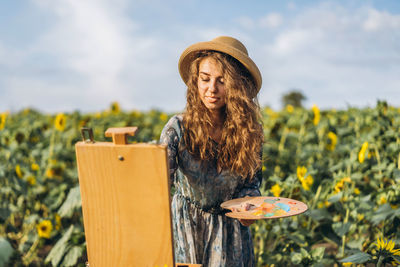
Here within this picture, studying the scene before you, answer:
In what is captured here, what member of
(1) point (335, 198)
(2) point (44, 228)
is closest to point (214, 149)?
(1) point (335, 198)

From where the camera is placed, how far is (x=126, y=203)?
108 cm

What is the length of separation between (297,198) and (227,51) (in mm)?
1151

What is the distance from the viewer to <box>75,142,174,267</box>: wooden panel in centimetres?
103

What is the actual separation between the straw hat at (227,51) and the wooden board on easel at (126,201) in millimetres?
611

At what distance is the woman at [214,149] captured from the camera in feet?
5.03

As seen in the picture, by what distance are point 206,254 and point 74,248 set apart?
95 cm

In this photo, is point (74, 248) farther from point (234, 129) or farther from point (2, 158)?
point (2, 158)

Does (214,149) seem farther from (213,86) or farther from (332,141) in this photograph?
(332,141)

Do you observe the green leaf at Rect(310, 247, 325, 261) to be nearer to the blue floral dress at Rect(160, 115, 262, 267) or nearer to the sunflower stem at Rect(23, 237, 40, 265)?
the blue floral dress at Rect(160, 115, 262, 267)

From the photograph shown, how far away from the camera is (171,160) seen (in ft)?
4.83

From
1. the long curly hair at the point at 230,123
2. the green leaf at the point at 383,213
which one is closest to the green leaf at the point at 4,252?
the long curly hair at the point at 230,123

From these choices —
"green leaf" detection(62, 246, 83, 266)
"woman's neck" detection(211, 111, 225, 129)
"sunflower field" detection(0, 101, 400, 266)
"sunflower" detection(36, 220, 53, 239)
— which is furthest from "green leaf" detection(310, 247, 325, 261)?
"sunflower" detection(36, 220, 53, 239)

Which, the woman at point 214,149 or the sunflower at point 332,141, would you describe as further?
the sunflower at point 332,141

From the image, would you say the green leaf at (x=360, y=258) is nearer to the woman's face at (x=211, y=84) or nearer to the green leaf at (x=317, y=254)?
the green leaf at (x=317, y=254)
